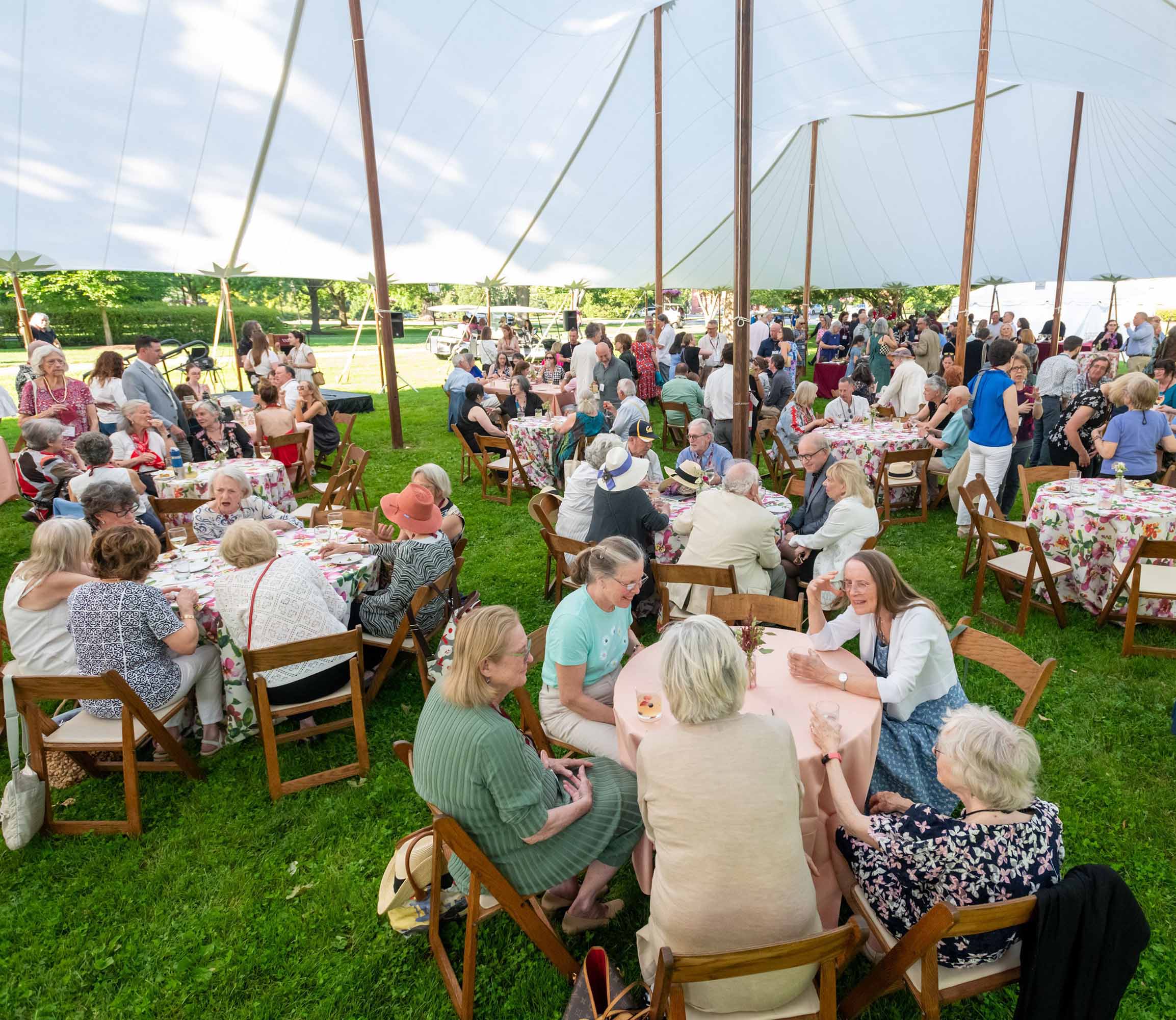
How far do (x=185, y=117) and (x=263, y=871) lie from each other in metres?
9.67

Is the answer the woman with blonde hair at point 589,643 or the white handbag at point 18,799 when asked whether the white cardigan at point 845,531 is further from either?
the white handbag at point 18,799

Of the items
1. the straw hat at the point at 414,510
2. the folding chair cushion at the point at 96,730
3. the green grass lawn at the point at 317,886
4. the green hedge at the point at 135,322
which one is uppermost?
the green hedge at the point at 135,322

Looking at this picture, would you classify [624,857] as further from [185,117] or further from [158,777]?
[185,117]

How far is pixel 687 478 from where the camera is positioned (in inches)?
218

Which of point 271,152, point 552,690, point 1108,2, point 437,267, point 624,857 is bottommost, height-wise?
point 624,857

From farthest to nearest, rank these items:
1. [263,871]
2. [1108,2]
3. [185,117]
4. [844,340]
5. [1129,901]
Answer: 1. [844,340]
2. [185,117]
3. [1108,2]
4. [263,871]
5. [1129,901]

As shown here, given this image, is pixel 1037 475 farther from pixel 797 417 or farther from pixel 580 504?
pixel 580 504

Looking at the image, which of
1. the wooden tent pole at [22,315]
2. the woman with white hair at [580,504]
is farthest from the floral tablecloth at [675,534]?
the wooden tent pole at [22,315]

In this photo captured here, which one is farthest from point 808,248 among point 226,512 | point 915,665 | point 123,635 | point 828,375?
point 123,635

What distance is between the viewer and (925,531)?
6.45 meters

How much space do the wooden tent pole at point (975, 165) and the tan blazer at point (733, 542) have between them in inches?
207

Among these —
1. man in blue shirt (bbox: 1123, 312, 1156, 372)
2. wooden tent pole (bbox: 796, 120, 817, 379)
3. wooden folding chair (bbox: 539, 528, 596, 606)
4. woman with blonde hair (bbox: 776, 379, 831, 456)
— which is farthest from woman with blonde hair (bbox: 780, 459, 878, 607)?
A: wooden tent pole (bbox: 796, 120, 817, 379)

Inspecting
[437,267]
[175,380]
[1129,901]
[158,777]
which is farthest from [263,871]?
[175,380]

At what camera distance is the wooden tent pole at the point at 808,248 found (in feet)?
48.5
